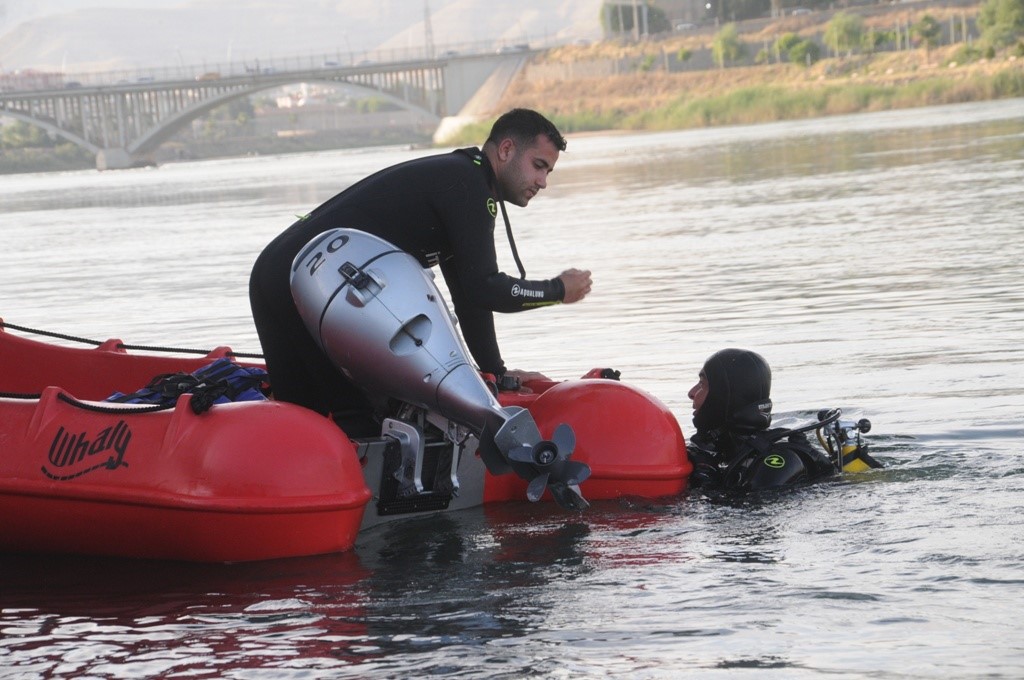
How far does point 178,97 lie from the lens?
92.9m

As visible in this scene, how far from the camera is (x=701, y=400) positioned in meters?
6.24

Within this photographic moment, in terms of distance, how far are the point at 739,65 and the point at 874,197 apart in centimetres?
6968

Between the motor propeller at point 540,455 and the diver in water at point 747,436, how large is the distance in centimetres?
103

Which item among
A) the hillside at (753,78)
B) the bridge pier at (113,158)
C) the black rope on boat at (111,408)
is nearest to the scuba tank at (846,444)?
the black rope on boat at (111,408)

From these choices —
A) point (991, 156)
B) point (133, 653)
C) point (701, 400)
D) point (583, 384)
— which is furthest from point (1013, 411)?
point (991, 156)

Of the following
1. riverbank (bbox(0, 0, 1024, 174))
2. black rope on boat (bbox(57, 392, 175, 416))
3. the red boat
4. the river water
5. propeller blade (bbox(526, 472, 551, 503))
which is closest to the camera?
the river water

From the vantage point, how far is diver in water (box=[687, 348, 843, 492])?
20.0 ft

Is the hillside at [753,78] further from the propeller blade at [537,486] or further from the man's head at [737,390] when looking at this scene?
the propeller blade at [537,486]

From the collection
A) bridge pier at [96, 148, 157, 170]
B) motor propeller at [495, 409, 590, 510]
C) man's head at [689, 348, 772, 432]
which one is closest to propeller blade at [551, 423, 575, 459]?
motor propeller at [495, 409, 590, 510]

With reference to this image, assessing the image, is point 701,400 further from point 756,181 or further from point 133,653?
point 756,181

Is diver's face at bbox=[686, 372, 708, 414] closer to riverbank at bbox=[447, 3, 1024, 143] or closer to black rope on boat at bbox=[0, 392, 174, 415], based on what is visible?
black rope on boat at bbox=[0, 392, 174, 415]

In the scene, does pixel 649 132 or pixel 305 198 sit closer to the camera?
pixel 305 198

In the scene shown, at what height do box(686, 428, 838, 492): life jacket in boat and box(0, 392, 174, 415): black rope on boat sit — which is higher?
box(0, 392, 174, 415): black rope on boat

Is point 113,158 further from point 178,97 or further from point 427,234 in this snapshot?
point 427,234
